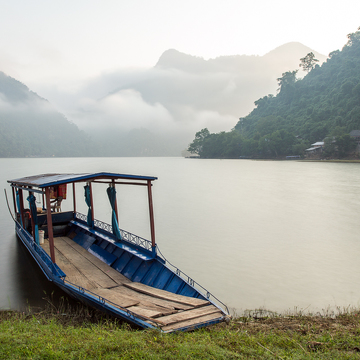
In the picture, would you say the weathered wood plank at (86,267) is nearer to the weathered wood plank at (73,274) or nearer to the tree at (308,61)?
the weathered wood plank at (73,274)

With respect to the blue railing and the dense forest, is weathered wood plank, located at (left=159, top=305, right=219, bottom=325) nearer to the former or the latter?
the blue railing

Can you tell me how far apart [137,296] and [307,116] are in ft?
318

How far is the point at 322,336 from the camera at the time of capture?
5.28 meters

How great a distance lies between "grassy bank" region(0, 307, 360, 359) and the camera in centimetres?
445

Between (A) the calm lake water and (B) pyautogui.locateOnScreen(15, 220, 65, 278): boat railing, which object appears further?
(A) the calm lake water

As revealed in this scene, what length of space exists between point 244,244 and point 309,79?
4557 inches

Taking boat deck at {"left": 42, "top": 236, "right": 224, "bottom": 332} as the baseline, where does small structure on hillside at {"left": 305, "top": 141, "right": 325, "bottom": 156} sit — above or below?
above

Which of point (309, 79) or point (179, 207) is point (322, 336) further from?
point (309, 79)

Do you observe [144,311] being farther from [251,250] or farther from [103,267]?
[251,250]

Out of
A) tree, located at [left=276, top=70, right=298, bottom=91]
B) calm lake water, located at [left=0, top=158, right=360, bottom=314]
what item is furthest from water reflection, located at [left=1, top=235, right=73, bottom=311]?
tree, located at [left=276, top=70, right=298, bottom=91]

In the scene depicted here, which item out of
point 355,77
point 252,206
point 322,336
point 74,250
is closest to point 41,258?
point 74,250

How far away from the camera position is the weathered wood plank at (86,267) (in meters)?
7.68

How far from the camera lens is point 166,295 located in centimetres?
655

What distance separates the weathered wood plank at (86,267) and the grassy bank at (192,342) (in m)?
1.71
